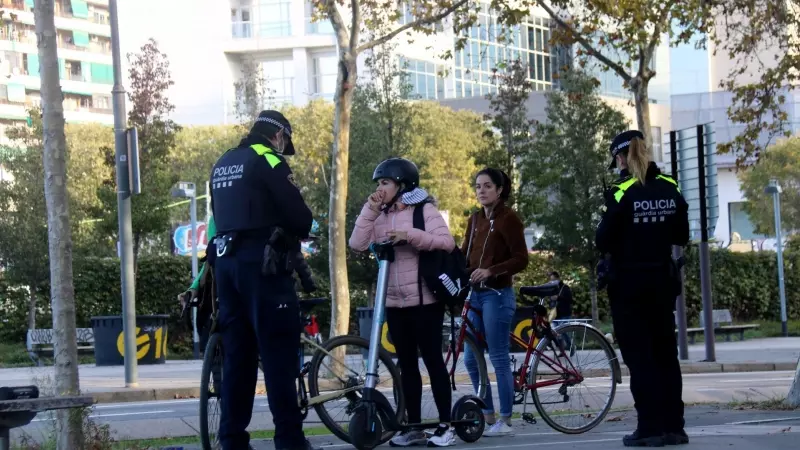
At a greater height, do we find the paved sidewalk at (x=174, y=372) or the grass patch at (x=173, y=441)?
the grass patch at (x=173, y=441)

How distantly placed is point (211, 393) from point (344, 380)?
1.02 meters

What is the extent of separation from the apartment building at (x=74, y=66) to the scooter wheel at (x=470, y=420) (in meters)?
105

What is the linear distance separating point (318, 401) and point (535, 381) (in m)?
1.94

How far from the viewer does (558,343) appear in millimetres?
9695

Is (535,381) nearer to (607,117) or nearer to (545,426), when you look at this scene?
(545,426)

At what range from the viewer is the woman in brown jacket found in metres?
9.37

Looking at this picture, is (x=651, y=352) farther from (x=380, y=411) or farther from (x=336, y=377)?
(x=336, y=377)

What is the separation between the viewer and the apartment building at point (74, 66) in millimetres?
109812

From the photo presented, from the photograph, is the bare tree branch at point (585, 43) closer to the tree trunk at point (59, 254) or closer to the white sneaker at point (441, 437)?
the white sneaker at point (441, 437)

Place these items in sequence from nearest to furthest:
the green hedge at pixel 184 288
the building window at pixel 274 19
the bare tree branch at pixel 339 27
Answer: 1. the bare tree branch at pixel 339 27
2. the green hedge at pixel 184 288
3. the building window at pixel 274 19

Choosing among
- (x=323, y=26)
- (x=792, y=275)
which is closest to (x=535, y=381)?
(x=792, y=275)

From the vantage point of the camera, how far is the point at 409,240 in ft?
27.1

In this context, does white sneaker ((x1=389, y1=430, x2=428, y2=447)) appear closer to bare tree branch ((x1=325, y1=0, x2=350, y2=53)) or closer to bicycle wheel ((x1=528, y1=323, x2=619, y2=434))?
bicycle wheel ((x1=528, y1=323, x2=619, y2=434))

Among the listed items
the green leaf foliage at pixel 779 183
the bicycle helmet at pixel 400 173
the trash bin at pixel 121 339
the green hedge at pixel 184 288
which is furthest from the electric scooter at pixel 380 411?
the green leaf foliage at pixel 779 183
